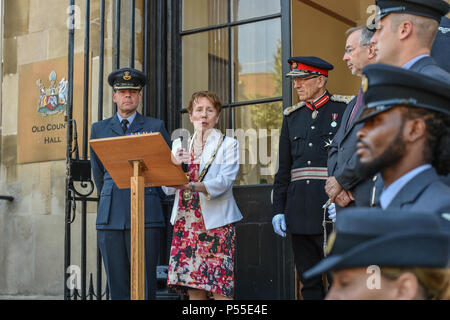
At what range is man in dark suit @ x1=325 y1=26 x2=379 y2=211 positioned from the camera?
10.8 feet

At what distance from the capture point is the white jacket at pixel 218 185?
14.6 ft

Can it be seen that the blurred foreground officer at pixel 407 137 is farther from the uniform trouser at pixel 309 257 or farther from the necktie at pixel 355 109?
the uniform trouser at pixel 309 257

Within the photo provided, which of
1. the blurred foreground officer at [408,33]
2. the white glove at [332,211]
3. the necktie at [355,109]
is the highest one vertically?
the blurred foreground officer at [408,33]

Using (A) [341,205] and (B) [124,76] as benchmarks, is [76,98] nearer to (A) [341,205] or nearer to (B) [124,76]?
(B) [124,76]

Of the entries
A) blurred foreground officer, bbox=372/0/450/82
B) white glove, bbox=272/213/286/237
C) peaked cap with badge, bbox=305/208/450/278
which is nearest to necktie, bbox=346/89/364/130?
blurred foreground officer, bbox=372/0/450/82

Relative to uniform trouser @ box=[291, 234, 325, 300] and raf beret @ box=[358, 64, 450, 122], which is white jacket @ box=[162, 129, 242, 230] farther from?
raf beret @ box=[358, 64, 450, 122]

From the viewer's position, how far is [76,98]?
20.4ft

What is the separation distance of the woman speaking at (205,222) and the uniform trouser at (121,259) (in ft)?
0.71

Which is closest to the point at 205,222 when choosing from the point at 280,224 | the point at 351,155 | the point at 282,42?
the point at 280,224

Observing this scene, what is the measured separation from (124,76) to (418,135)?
123 inches

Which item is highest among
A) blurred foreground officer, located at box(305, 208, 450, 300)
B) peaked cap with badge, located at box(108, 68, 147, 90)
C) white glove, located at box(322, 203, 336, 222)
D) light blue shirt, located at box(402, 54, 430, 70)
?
peaked cap with badge, located at box(108, 68, 147, 90)

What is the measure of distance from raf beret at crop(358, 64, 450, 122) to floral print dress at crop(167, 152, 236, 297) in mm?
2400

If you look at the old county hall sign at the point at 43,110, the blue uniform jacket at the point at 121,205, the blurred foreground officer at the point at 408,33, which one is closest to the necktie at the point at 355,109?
the blurred foreground officer at the point at 408,33

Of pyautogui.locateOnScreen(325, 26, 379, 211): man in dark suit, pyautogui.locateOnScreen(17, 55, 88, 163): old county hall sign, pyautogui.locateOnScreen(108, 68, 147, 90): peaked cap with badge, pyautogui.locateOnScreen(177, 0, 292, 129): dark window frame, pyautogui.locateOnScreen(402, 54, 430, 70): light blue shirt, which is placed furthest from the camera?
pyautogui.locateOnScreen(17, 55, 88, 163): old county hall sign
